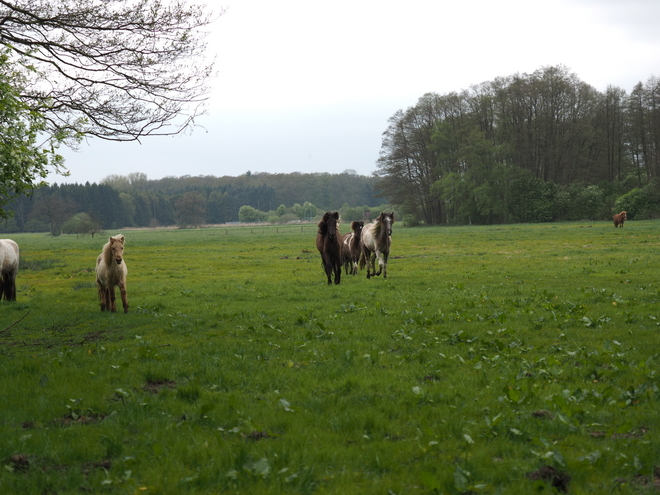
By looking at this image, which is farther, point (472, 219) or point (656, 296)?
point (472, 219)

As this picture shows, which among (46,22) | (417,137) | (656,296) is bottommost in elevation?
(656,296)

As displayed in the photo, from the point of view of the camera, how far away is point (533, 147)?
79438mm

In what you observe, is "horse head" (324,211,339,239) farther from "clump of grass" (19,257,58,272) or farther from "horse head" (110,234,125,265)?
"clump of grass" (19,257,58,272)

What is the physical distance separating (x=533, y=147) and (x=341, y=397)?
264 ft

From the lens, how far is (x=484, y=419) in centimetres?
566

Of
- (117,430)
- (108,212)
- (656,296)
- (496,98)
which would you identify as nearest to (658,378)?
(117,430)

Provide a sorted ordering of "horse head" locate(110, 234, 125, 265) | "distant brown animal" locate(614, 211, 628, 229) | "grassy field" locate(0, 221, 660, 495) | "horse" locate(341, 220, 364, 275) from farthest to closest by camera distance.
Result: "distant brown animal" locate(614, 211, 628, 229), "horse" locate(341, 220, 364, 275), "horse head" locate(110, 234, 125, 265), "grassy field" locate(0, 221, 660, 495)

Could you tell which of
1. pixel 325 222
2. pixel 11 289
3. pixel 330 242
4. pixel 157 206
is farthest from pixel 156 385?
pixel 157 206

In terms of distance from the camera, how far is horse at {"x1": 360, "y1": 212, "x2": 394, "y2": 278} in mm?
20344

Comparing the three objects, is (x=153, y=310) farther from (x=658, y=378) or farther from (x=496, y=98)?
(x=496, y=98)

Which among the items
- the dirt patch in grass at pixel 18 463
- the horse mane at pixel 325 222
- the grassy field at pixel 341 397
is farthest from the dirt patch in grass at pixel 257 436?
the horse mane at pixel 325 222

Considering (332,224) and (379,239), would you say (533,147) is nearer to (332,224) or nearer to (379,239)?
(379,239)

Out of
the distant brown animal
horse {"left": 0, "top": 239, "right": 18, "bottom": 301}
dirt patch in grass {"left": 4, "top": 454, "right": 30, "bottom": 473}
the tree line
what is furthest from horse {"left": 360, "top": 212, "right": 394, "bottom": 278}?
the tree line

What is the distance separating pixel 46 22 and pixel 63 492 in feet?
33.7
